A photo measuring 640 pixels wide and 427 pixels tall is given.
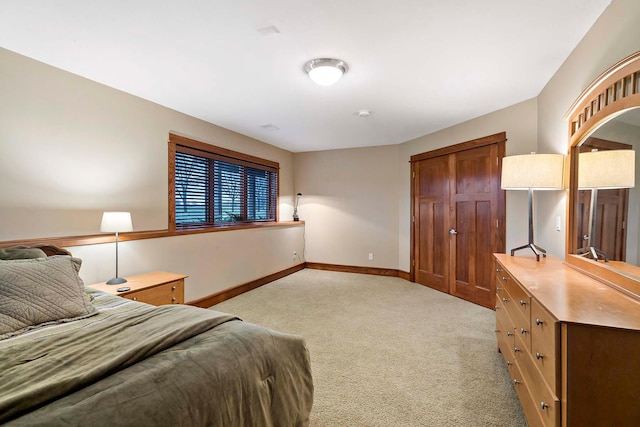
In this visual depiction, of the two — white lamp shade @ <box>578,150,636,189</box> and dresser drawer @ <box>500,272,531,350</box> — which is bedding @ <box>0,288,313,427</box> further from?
white lamp shade @ <box>578,150,636,189</box>

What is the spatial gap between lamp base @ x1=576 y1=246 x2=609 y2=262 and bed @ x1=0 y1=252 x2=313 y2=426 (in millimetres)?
1739

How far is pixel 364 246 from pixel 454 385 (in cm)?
360

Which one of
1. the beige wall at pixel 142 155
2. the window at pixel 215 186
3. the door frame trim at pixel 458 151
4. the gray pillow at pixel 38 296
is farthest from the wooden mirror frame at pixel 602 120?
the window at pixel 215 186

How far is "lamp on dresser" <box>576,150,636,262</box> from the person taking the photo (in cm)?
146

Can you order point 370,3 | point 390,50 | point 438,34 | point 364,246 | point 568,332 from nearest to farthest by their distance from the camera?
point 568,332
point 370,3
point 438,34
point 390,50
point 364,246

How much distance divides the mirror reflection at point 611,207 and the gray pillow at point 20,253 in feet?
10.9

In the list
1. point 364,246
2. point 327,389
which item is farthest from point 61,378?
point 364,246

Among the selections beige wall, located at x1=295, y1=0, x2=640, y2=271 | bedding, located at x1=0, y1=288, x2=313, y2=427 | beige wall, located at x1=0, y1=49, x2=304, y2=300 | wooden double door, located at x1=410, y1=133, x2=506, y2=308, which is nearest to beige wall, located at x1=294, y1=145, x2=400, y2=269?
beige wall, located at x1=295, y1=0, x2=640, y2=271

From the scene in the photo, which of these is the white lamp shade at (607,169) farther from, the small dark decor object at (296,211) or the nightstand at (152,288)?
the small dark decor object at (296,211)

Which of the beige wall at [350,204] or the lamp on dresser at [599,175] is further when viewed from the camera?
the beige wall at [350,204]

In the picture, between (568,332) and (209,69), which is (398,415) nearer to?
(568,332)

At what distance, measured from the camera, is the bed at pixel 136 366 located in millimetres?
888

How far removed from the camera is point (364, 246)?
18.5 feet

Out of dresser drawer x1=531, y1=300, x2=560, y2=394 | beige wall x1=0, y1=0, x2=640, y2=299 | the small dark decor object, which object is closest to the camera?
dresser drawer x1=531, y1=300, x2=560, y2=394
